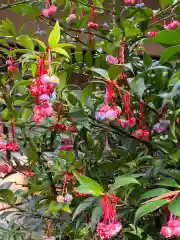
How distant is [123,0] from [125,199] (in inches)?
29.7

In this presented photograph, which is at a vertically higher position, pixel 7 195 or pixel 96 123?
pixel 96 123

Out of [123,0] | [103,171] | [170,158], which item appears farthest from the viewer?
[123,0]

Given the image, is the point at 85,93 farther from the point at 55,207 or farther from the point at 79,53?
the point at 55,207

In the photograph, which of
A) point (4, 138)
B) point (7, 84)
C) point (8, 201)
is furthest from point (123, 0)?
point (8, 201)

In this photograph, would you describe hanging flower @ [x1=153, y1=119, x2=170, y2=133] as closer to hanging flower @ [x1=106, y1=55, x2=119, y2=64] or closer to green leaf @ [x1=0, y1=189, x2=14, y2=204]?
hanging flower @ [x1=106, y1=55, x2=119, y2=64]

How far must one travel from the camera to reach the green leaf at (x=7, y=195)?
840mm

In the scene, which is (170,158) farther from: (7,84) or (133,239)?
(7,84)

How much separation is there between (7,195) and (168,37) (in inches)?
21.0

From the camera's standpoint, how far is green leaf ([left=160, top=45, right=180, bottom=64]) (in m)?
0.57

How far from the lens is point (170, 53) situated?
1.94ft

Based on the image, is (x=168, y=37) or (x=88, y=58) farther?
(x=88, y=58)

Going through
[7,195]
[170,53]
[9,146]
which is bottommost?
[7,195]

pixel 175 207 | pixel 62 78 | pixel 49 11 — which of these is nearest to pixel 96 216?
pixel 175 207

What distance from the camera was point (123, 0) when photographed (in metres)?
1.15
